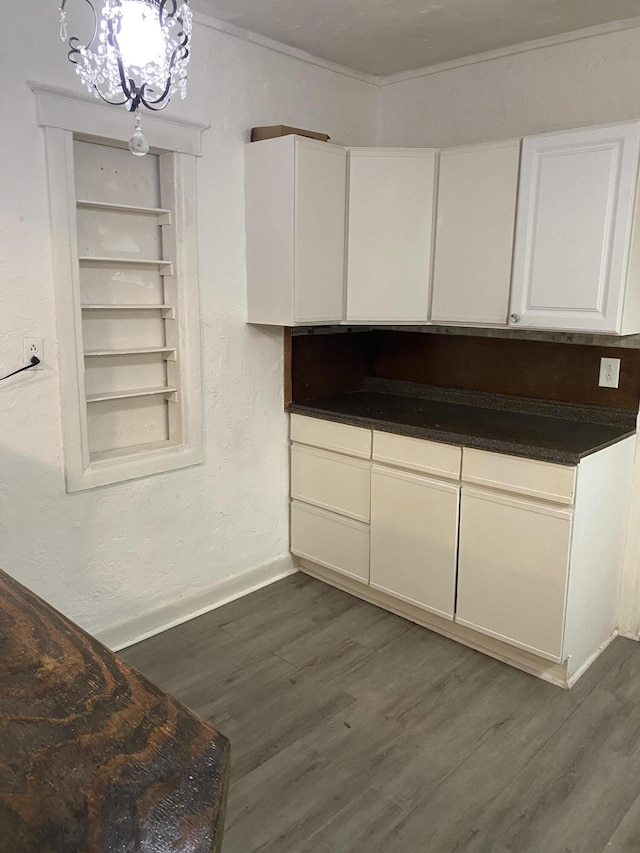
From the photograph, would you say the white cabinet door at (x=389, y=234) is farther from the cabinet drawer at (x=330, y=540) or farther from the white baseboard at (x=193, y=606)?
the white baseboard at (x=193, y=606)

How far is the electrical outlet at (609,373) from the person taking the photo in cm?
266

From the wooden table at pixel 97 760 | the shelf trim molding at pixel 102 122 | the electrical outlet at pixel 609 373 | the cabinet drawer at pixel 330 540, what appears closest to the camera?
the wooden table at pixel 97 760

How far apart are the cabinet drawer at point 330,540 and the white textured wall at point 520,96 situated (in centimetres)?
192

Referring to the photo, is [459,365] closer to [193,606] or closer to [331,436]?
[331,436]

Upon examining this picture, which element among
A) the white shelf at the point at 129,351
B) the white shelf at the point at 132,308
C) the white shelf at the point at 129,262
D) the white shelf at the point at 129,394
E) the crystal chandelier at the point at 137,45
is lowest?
the white shelf at the point at 129,394

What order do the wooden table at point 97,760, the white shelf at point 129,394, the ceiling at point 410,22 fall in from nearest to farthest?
the wooden table at point 97,760 → the ceiling at point 410,22 → the white shelf at point 129,394

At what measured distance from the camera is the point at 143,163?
8.54 feet

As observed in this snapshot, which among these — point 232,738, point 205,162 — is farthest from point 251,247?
point 232,738

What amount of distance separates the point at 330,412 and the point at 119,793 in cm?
239

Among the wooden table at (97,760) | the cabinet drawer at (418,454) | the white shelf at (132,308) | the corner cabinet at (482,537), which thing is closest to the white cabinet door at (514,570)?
the corner cabinet at (482,537)

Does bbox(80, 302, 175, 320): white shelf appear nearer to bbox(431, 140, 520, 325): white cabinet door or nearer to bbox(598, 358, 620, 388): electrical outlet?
bbox(431, 140, 520, 325): white cabinet door

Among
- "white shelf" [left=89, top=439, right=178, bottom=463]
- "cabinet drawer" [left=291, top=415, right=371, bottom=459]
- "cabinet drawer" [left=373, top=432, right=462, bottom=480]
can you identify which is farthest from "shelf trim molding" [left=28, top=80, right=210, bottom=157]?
"cabinet drawer" [left=373, top=432, right=462, bottom=480]

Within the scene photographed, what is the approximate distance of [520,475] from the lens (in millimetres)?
2406

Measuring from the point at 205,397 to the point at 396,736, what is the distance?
1558 millimetres
